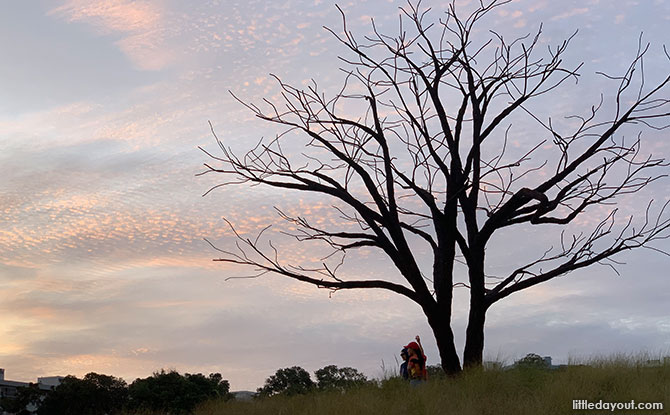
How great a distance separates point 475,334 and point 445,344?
2.13 feet

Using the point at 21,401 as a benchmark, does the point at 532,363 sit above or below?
above

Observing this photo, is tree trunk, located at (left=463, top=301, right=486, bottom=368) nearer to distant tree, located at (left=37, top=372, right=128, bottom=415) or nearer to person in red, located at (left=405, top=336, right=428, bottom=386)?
person in red, located at (left=405, top=336, right=428, bottom=386)

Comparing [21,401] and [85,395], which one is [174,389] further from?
[21,401]

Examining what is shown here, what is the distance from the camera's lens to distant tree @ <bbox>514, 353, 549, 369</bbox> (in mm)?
13453

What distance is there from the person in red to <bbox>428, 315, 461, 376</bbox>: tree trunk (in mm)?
393

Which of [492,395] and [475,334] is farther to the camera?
[475,334]

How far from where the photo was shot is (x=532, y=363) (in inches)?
542

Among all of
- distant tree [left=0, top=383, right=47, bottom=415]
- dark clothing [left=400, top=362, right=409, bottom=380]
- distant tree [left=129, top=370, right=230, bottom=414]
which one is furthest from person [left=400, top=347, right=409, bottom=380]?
distant tree [left=0, top=383, right=47, bottom=415]


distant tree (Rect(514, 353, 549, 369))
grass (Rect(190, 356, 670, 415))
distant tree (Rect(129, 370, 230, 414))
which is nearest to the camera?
grass (Rect(190, 356, 670, 415))

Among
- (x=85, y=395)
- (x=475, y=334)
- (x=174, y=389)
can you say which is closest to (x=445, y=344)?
(x=475, y=334)

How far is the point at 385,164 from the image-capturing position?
14227 mm

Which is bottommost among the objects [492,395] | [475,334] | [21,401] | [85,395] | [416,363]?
[21,401]

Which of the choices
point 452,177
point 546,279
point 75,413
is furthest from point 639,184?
point 75,413

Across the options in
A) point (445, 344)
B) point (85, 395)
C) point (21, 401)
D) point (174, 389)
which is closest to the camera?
point (445, 344)
